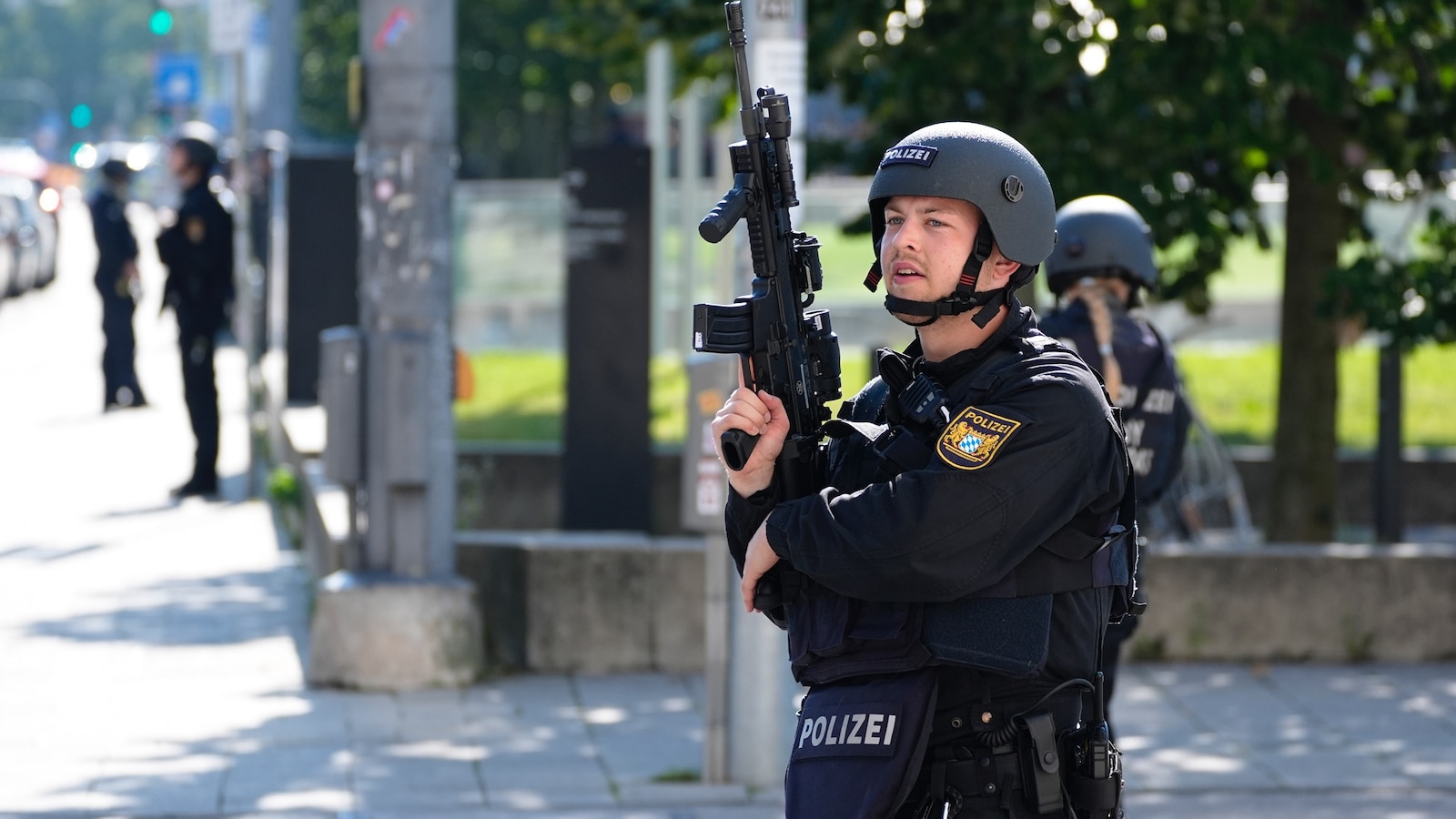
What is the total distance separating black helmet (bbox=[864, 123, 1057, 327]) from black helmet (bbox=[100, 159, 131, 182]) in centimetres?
1195

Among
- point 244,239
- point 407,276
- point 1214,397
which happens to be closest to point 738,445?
point 407,276

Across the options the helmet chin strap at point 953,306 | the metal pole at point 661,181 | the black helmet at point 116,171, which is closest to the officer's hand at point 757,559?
the helmet chin strap at point 953,306

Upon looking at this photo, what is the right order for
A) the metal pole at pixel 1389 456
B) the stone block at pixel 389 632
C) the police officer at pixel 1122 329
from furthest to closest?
1. the metal pole at pixel 1389 456
2. the stone block at pixel 389 632
3. the police officer at pixel 1122 329

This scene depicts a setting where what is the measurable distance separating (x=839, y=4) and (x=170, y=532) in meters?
4.66

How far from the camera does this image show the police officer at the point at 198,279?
38.6ft

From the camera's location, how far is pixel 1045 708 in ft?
11.0

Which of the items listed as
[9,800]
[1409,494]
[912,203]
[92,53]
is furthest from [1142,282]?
[92,53]

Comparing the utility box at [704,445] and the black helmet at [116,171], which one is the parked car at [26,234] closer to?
the black helmet at [116,171]

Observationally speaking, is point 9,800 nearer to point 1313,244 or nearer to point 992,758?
point 992,758

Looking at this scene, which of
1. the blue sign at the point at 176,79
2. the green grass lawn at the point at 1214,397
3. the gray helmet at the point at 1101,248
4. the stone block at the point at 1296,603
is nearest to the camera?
the gray helmet at the point at 1101,248

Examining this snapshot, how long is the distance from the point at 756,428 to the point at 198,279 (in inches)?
355

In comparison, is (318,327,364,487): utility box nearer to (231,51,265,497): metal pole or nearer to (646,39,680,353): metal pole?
(231,51,265,497): metal pole

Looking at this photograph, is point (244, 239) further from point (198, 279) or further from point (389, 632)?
point (389, 632)

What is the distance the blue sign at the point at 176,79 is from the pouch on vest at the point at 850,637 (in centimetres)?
2090
